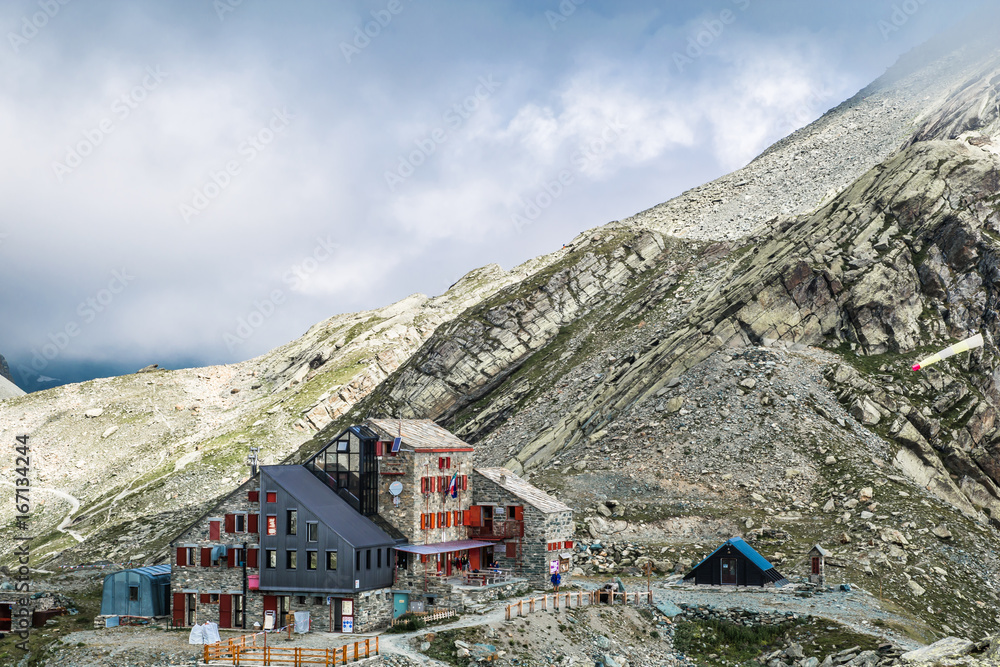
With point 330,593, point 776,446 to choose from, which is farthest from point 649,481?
point 330,593

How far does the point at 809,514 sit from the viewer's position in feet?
250

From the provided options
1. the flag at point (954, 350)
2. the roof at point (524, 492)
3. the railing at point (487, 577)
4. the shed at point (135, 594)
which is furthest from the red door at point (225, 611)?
the flag at point (954, 350)

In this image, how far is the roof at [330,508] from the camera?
5644cm

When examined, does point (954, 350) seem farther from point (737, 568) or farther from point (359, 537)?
point (359, 537)

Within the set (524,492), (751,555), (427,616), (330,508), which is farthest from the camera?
(524,492)

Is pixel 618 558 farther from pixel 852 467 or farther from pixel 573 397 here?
pixel 573 397

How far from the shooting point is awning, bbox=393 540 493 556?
192ft

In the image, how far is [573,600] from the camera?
5875cm

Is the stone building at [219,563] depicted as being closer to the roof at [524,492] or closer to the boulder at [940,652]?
the roof at [524,492]

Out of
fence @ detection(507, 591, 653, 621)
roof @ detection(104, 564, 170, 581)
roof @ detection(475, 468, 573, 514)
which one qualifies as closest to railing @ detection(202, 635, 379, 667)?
fence @ detection(507, 591, 653, 621)

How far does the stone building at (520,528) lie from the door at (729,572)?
10.2m

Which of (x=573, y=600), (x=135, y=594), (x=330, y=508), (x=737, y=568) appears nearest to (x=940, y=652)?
(x=737, y=568)

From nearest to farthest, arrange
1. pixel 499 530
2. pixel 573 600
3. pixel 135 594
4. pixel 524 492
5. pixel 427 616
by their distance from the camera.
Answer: pixel 427 616
pixel 573 600
pixel 135 594
pixel 499 530
pixel 524 492

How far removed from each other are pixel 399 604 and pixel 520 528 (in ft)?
35.9
